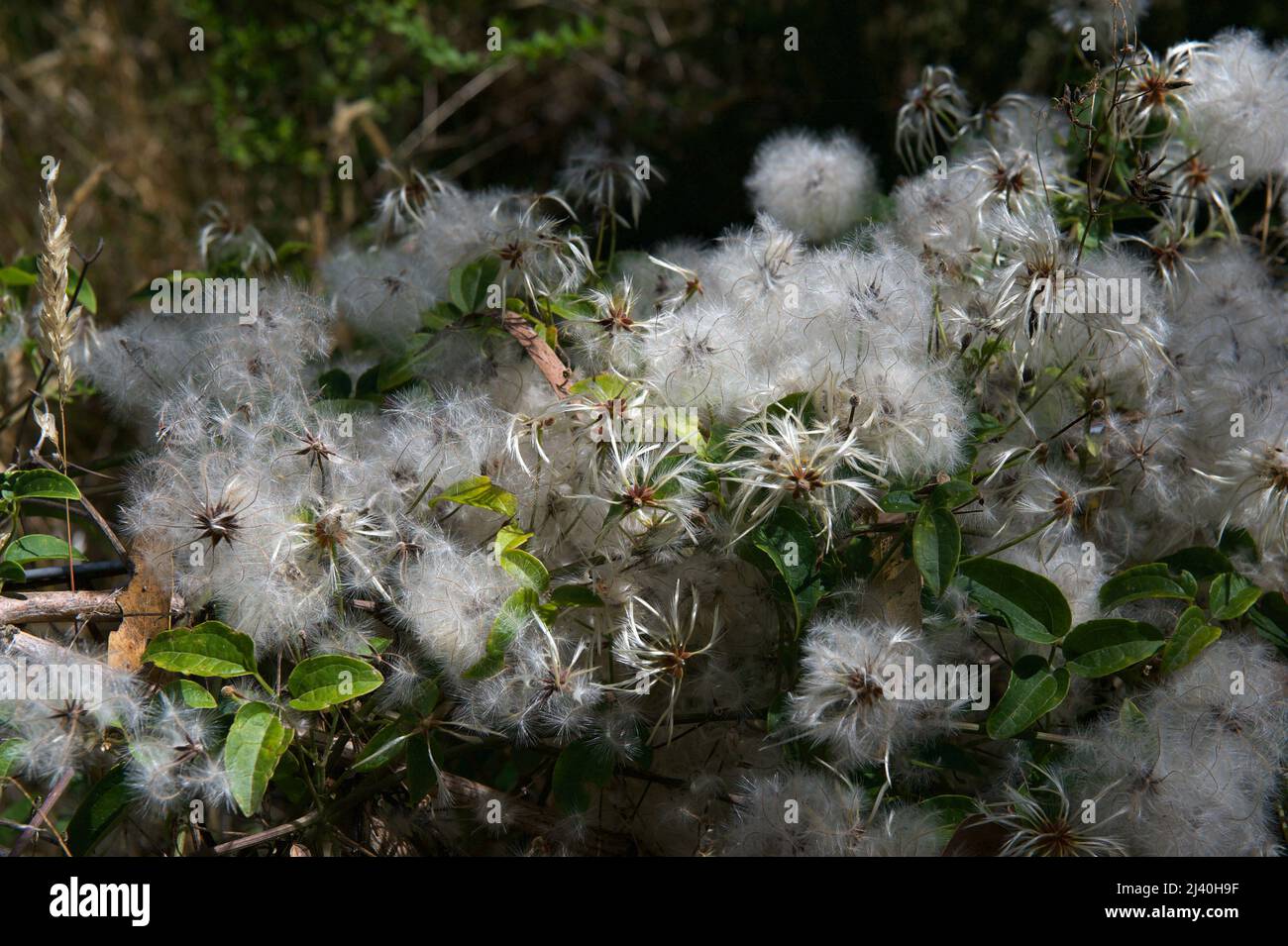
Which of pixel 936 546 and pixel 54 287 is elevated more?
pixel 54 287

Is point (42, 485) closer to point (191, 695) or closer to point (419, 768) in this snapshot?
point (191, 695)

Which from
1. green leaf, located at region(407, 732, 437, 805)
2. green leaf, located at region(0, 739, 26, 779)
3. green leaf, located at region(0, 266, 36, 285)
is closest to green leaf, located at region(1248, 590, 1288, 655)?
green leaf, located at region(407, 732, 437, 805)

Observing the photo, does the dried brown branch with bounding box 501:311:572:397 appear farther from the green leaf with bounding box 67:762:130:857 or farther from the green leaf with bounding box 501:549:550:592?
the green leaf with bounding box 67:762:130:857

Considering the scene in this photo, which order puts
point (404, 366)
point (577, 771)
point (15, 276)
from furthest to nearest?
point (15, 276)
point (404, 366)
point (577, 771)

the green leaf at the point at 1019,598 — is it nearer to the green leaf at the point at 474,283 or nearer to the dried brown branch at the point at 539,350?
the dried brown branch at the point at 539,350

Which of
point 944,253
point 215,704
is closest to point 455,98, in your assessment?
point 944,253

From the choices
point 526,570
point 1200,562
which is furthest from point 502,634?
point 1200,562
